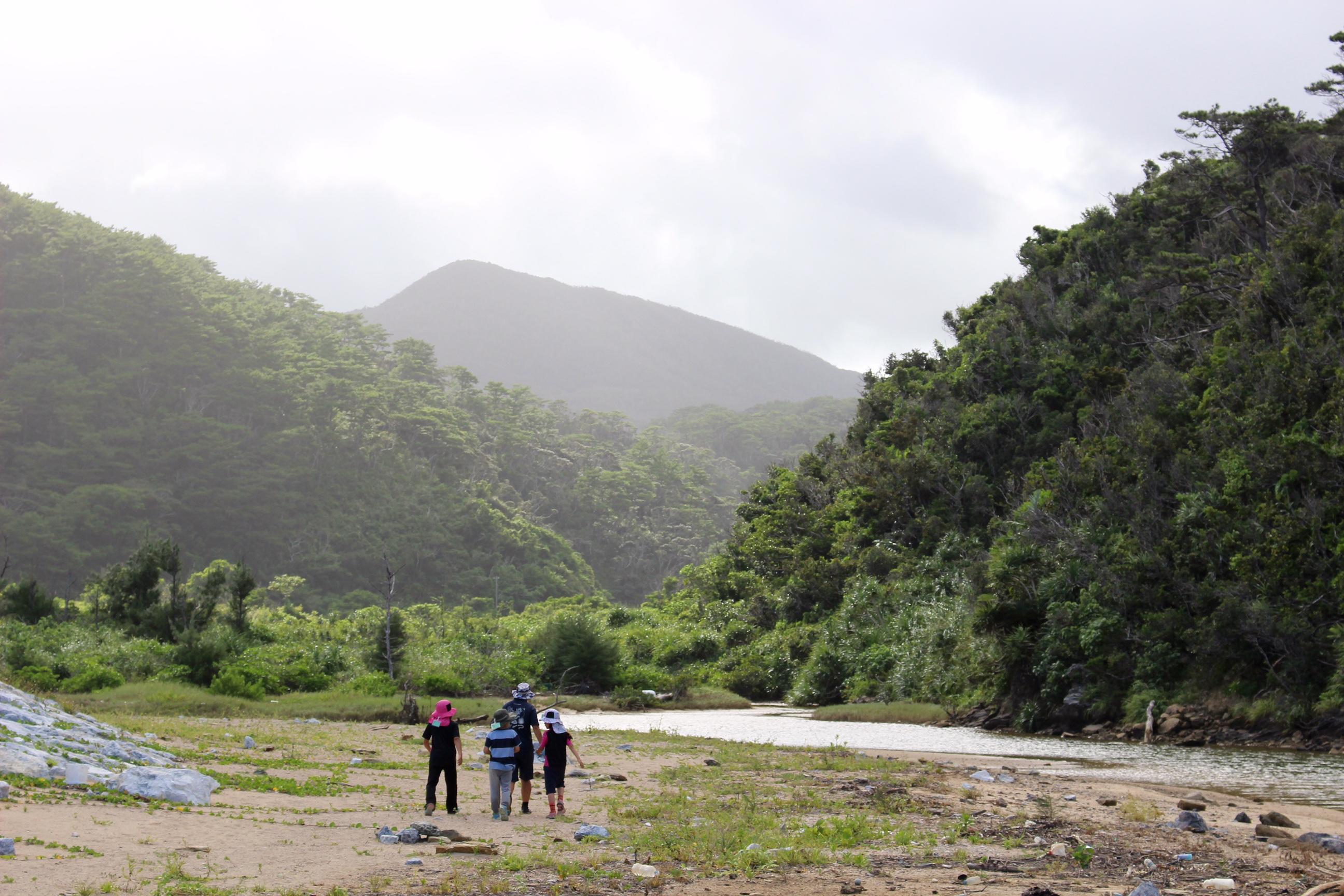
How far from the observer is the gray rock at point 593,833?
1130cm

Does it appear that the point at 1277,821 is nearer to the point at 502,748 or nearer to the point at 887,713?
the point at 502,748

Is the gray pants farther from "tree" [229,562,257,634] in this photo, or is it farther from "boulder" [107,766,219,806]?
"tree" [229,562,257,634]

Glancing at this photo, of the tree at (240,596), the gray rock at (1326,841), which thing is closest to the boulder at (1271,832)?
the gray rock at (1326,841)

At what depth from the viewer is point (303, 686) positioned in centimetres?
3416

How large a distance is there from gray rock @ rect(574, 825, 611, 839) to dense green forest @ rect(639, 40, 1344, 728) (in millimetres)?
19132

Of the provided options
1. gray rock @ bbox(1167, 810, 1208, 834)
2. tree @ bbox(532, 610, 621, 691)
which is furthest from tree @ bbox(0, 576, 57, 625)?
gray rock @ bbox(1167, 810, 1208, 834)

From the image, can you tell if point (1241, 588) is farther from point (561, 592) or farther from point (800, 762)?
point (561, 592)

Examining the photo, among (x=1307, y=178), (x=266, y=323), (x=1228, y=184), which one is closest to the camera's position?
(x=1307, y=178)

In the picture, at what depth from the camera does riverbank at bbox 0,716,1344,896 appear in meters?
8.99

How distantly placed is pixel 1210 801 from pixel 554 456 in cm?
10233

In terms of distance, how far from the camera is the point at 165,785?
12.1 m

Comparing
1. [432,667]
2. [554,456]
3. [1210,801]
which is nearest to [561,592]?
[554,456]

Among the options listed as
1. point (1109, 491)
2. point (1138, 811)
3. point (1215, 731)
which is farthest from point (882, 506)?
point (1138, 811)

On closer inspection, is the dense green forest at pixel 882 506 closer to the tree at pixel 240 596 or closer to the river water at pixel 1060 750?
the tree at pixel 240 596
